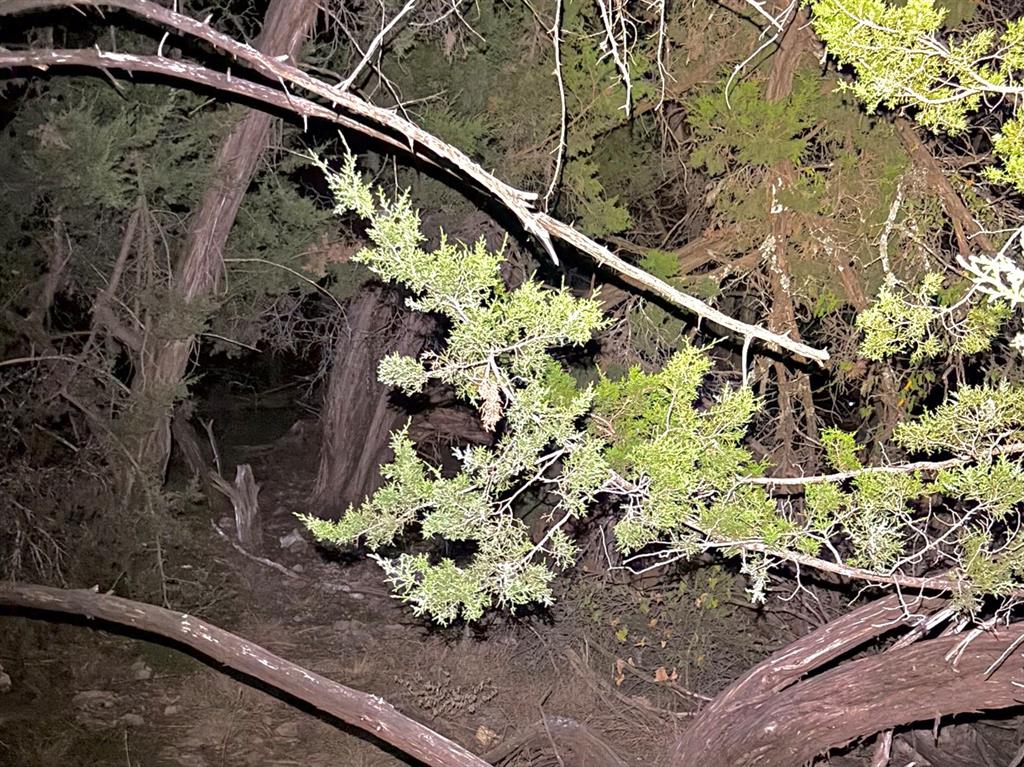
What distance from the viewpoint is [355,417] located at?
35.5 feet

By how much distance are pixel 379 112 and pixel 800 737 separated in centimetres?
359

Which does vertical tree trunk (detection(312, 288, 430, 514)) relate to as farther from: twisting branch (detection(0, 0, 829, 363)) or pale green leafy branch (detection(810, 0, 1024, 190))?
pale green leafy branch (detection(810, 0, 1024, 190))

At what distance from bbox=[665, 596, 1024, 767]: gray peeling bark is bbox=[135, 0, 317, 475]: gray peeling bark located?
168 inches

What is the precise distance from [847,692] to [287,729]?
417 centimetres

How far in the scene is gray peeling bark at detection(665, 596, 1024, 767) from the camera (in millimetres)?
4234

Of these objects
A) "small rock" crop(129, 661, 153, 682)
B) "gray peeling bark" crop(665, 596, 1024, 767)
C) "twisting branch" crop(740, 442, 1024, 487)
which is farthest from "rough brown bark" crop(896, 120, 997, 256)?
"small rock" crop(129, 661, 153, 682)

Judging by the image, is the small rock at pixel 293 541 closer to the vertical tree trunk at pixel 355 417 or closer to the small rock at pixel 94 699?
the vertical tree trunk at pixel 355 417

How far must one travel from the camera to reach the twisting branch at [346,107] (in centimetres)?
283

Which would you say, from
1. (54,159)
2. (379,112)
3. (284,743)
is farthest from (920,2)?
(284,743)

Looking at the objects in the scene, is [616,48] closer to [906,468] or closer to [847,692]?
[906,468]

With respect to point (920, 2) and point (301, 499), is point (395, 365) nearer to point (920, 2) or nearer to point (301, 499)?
point (920, 2)

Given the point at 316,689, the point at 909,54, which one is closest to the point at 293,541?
the point at 316,689

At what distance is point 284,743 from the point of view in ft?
23.3

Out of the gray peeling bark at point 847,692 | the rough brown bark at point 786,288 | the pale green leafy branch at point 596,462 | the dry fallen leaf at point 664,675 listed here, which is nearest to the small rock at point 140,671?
the dry fallen leaf at point 664,675
